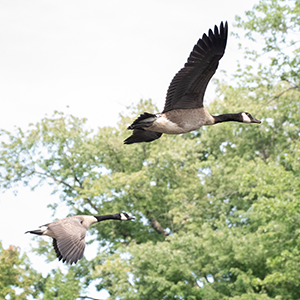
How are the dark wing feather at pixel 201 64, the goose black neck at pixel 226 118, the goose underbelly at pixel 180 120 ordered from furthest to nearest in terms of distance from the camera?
the goose black neck at pixel 226 118, the goose underbelly at pixel 180 120, the dark wing feather at pixel 201 64

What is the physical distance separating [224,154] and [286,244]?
800 centimetres

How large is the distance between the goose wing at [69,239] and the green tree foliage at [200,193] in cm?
755

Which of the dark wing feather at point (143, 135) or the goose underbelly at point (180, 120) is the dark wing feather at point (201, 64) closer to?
the goose underbelly at point (180, 120)

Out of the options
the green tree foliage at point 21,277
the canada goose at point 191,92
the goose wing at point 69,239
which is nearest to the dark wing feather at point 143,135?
the canada goose at point 191,92

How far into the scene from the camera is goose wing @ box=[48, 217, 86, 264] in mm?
4398

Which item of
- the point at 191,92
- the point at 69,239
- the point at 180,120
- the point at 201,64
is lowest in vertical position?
the point at 69,239

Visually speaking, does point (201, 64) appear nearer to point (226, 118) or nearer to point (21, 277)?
point (226, 118)

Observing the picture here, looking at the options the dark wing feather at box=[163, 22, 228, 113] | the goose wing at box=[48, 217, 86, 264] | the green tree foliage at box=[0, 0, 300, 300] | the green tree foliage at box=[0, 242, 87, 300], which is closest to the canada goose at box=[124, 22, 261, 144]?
the dark wing feather at box=[163, 22, 228, 113]

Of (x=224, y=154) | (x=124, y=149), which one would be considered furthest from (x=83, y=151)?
(x=224, y=154)

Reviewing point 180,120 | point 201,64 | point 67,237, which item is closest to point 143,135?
point 180,120

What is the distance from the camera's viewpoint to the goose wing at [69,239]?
14.4ft

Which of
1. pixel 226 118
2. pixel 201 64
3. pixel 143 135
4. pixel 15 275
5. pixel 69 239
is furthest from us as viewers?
pixel 15 275

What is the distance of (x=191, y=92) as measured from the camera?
4.51 m

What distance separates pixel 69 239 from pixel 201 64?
2.42 meters
